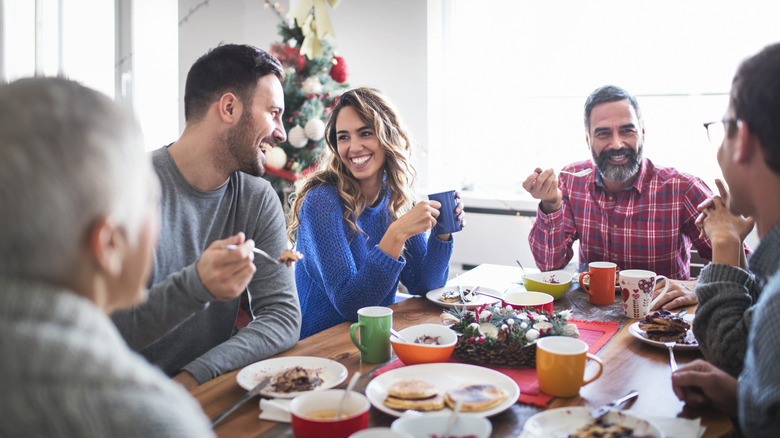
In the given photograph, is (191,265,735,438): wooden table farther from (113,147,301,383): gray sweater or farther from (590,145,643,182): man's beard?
(590,145,643,182): man's beard

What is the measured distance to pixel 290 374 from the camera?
1254 mm

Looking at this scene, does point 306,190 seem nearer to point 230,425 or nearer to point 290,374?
point 290,374

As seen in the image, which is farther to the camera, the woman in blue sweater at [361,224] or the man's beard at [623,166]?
the man's beard at [623,166]

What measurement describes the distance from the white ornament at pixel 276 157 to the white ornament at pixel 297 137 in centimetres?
9

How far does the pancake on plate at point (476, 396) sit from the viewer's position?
1.08 metres

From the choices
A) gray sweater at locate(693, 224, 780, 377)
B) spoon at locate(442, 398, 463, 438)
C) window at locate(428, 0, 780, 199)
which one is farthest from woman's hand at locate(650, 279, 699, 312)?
window at locate(428, 0, 780, 199)

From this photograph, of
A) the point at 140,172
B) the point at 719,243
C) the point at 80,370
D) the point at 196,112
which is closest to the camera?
the point at 80,370

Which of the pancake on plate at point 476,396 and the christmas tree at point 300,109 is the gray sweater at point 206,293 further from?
the christmas tree at point 300,109

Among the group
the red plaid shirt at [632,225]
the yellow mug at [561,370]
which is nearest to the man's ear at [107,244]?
the yellow mug at [561,370]

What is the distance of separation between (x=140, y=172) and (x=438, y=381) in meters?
0.75

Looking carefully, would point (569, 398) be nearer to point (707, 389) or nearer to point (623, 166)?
point (707, 389)

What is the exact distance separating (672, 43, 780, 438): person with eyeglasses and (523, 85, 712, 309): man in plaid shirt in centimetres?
102

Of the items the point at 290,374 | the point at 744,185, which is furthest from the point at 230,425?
the point at 744,185

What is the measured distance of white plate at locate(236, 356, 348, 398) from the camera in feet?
3.96
